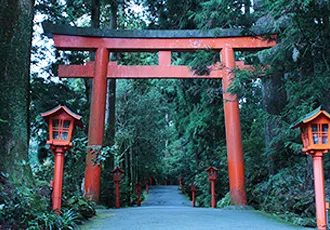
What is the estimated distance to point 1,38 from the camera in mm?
4891

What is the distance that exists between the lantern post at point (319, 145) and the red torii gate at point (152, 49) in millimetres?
3641

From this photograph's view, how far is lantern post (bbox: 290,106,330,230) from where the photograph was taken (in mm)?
4578

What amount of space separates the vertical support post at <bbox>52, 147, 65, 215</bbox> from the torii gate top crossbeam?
4.46 m

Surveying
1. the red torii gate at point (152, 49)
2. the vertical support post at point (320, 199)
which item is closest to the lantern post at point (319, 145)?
the vertical support post at point (320, 199)

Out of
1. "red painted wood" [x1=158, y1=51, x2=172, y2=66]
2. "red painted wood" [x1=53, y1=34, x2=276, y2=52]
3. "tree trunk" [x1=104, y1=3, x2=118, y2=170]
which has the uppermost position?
"red painted wood" [x1=53, y1=34, x2=276, y2=52]

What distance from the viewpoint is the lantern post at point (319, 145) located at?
15.0 feet

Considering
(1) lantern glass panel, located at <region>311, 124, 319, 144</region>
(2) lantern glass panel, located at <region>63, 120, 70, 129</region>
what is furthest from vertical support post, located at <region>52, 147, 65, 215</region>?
(1) lantern glass panel, located at <region>311, 124, 319, 144</region>

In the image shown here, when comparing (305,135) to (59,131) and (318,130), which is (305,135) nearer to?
(318,130)

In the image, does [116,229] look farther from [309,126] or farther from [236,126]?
[236,126]

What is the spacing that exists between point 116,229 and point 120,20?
36.7ft

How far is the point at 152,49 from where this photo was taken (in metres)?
8.93

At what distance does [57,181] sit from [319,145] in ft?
12.0

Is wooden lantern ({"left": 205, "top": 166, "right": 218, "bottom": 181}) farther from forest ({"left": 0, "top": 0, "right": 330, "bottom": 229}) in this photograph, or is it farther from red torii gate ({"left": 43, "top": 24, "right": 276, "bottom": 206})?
red torii gate ({"left": 43, "top": 24, "right": 276, "bottom": 206})

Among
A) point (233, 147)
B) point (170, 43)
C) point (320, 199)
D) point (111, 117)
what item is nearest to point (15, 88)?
point (320, 199)
